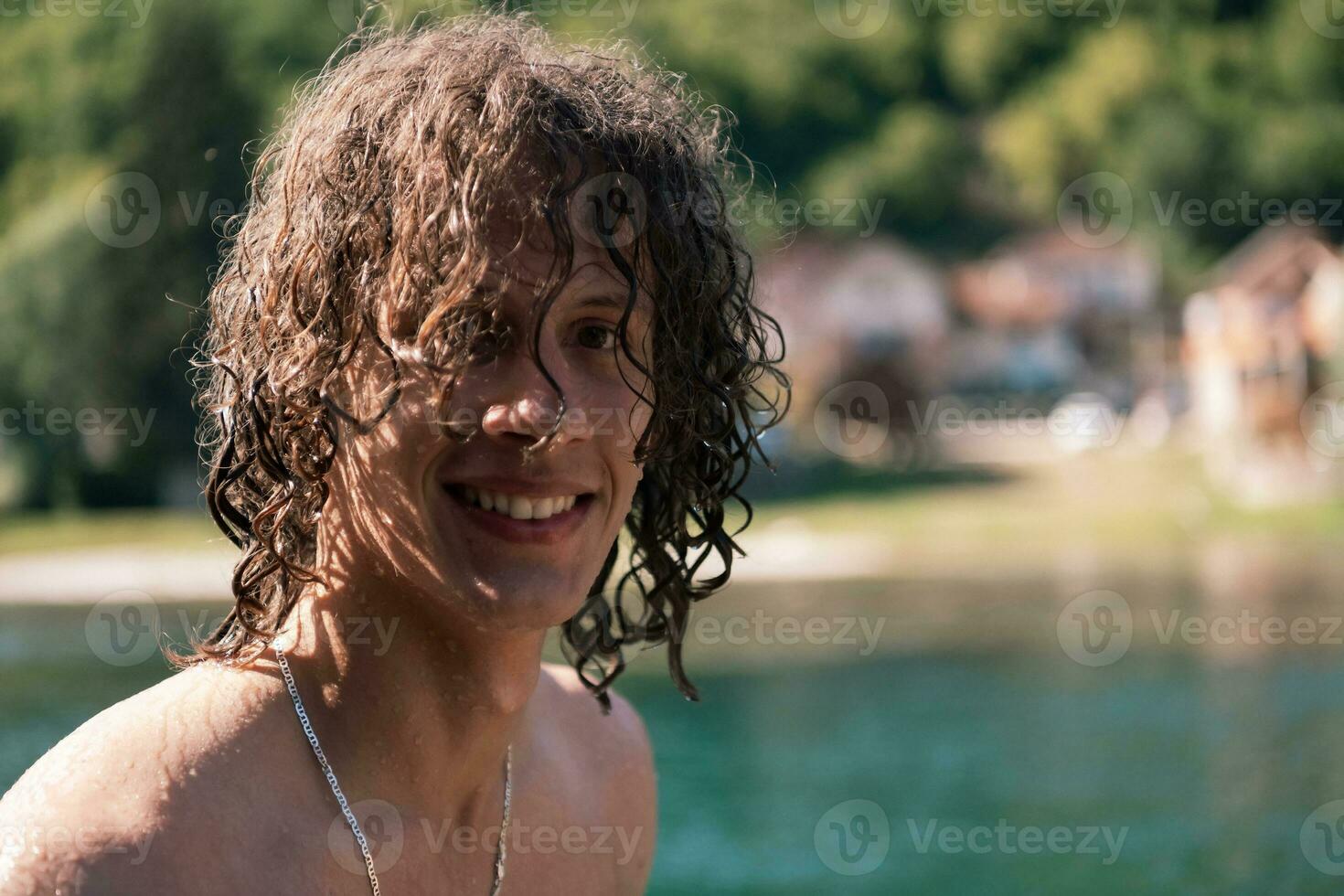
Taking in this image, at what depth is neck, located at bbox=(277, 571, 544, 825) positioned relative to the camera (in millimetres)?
1686

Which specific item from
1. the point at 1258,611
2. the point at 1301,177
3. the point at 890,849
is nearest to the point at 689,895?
the point at 890,849

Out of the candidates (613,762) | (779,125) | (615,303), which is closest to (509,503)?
(615,303)

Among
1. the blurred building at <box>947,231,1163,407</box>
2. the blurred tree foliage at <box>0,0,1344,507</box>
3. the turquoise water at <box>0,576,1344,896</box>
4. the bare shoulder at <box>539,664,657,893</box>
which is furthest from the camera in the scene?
the blurred building at <box>947,231,1163,407</box>

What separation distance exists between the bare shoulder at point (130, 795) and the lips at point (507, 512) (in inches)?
12.0

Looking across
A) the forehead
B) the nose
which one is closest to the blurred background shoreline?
the nose

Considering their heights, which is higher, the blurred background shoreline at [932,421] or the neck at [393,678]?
the neck at [393,678]

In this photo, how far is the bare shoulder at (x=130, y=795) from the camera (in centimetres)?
142

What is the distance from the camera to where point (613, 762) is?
2.24m

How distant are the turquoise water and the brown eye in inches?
281

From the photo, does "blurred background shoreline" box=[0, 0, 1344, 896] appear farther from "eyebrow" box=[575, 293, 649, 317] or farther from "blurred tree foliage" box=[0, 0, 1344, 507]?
"eyebrow" box=[575, 293, 649, 317]

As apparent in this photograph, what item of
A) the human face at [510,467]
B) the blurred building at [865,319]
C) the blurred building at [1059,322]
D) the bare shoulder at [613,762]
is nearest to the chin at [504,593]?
the human face at [510,467]

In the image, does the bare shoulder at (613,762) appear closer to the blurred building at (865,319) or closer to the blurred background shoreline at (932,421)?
the blurred background shoreline at (932,421)

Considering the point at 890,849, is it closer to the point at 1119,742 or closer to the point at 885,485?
the point at 1119,742

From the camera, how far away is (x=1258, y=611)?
16.8m
